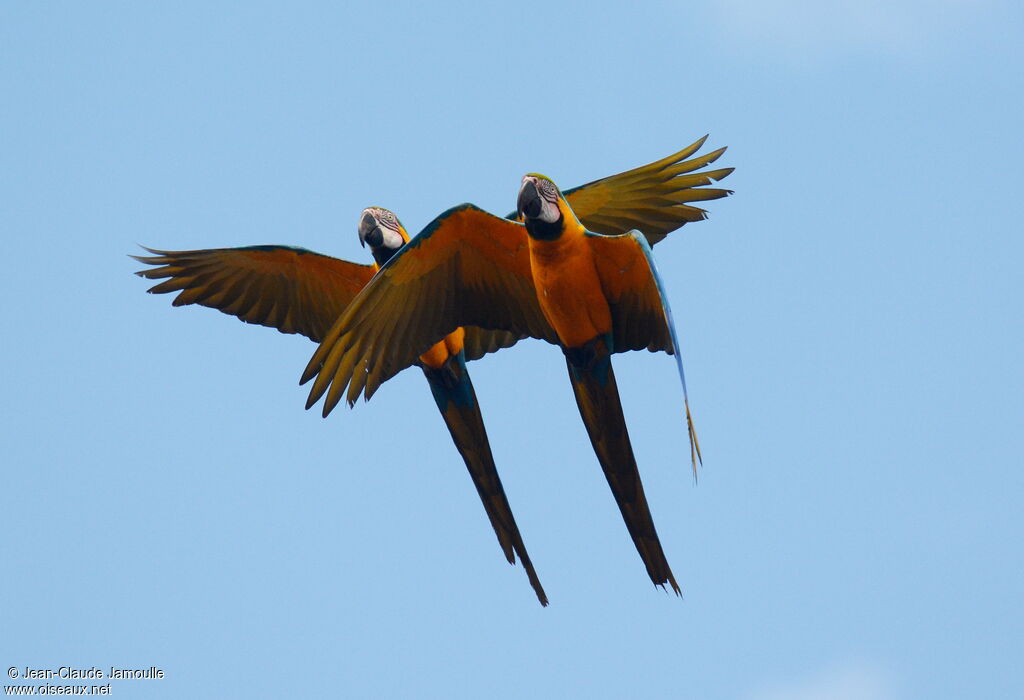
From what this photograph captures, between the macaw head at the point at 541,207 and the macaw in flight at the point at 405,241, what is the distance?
1.72m

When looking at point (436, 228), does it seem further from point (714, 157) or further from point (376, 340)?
point (714, 157)

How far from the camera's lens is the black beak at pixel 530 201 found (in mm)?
11562

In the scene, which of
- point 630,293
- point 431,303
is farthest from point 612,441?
point 431,303

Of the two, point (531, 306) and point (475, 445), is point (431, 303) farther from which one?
point (475, 445)

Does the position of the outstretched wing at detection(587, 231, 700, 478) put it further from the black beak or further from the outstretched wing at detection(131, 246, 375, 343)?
the outstretched wing at detection(131, 246, 375, 343)

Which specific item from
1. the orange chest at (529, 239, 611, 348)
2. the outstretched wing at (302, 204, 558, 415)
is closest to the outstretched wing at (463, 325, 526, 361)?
the outstretched wing at (302, 204, 558, 415)

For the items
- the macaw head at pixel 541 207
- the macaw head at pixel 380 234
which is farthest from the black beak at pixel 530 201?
the macaw head at pixel 380 234

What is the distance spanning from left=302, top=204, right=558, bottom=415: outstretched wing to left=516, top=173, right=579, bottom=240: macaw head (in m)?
0.59

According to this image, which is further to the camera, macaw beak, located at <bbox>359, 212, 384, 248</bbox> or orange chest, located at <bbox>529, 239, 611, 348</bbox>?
macaw beak, located at <bbox>359, 212, 384, 248</bbox>

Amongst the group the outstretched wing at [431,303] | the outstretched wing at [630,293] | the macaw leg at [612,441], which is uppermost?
the outstretched wing at [431,303]

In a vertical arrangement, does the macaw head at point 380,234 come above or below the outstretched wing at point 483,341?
above

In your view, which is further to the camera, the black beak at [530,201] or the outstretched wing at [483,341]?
the outstretched wing at [483,341]

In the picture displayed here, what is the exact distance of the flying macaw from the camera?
38.7 feet

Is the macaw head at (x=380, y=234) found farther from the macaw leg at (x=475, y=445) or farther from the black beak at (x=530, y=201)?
the black beak at (x=530, y=201)
